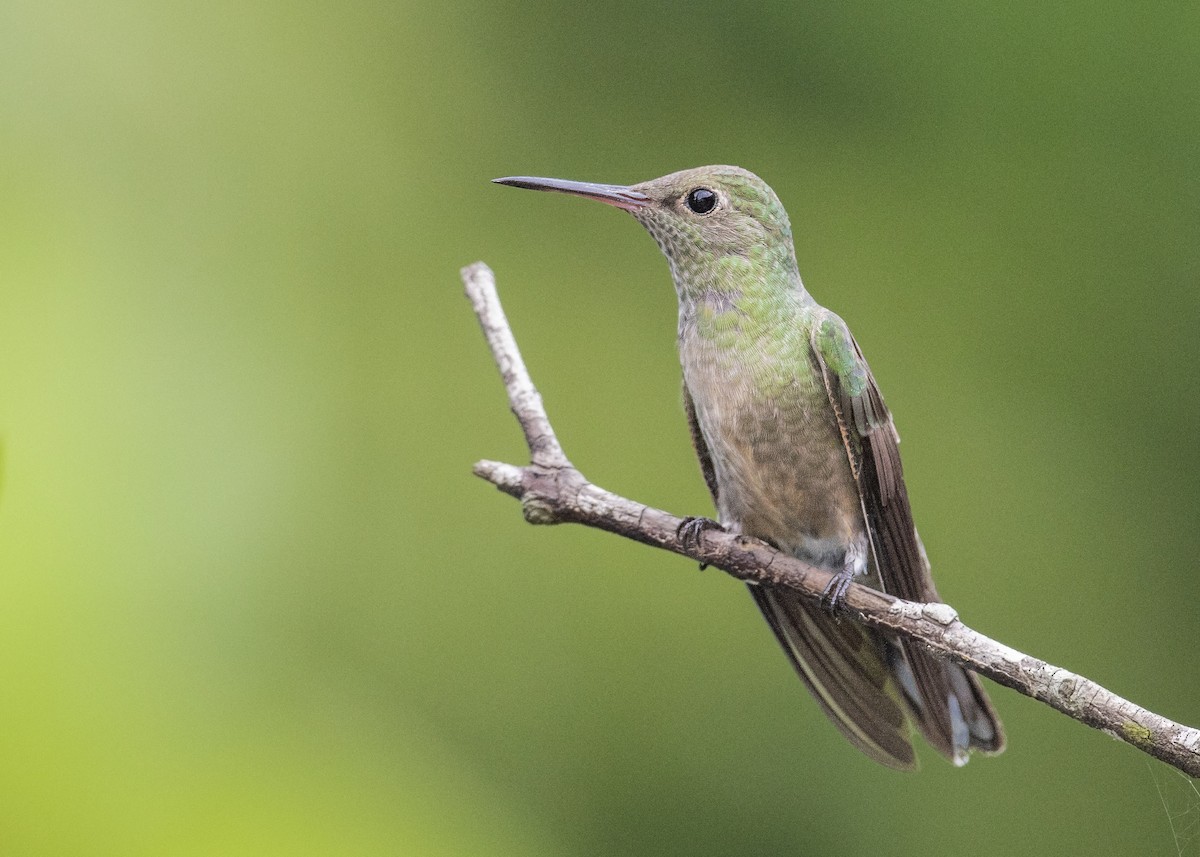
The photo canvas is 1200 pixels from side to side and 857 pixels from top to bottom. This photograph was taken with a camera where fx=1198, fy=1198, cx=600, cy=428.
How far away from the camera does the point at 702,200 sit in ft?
5.67

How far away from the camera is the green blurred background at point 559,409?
7.80 feet

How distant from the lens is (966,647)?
50.9 inches

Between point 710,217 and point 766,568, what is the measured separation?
1.68 feet

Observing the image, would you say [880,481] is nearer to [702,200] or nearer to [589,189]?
[702,200]

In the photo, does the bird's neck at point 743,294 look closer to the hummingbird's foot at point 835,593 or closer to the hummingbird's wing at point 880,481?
the hummingbird's wing at point 880,481

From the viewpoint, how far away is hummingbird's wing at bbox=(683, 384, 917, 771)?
1.68m

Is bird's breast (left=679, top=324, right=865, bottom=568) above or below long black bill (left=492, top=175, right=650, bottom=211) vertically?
below

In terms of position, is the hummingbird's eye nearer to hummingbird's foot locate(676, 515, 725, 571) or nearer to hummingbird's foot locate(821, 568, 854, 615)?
hummingbird's foot locate(676, 515, 725, 571)

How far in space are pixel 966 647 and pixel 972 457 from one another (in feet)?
3.89

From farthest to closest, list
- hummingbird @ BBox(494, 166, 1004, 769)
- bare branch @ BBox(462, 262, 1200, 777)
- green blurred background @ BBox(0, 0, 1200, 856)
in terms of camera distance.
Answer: green blurred background @ BBox(0, 0, 1200, 856) < hummingbird @ BBox(494, 166, 1004, 769) < bare branch @ BBox(462, 262, 1200, 777)

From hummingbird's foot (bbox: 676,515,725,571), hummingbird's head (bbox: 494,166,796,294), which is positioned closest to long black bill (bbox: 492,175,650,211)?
hummingbird's head (bbox: 494,166,796,294)

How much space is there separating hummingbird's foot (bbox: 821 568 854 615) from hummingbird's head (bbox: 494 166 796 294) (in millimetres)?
497

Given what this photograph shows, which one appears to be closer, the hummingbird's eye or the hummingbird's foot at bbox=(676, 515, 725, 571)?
the hummingbird's foot at bbox=(676, 515, 725, 571)

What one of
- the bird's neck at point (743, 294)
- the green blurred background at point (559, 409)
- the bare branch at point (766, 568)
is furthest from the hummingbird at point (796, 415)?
the green blurred background at point (559, 409)
